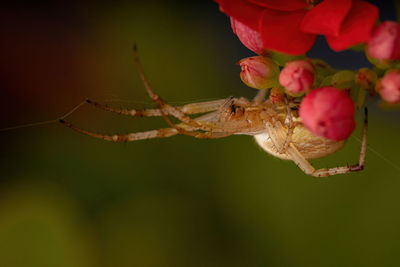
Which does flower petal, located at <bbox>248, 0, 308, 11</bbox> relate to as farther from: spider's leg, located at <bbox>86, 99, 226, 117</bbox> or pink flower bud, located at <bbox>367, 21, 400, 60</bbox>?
spider's leg, located at <bbox>86, 99, 226, 117</bbox>

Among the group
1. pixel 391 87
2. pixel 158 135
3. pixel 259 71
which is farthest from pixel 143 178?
pixel 391 87

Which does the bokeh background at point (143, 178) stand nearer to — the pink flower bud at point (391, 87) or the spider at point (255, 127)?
the spider at point (255, 127)

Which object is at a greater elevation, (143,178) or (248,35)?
(248,35)

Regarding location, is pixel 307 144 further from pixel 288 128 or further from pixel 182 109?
pixel 182 109

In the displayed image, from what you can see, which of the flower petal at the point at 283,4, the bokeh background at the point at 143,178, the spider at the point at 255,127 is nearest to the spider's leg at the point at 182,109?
the spider at the point at 255,127

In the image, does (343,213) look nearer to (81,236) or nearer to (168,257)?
(168,257)

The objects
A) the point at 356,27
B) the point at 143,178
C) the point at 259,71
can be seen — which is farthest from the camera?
the point at 143,178

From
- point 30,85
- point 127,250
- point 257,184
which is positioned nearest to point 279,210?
point 257,184
